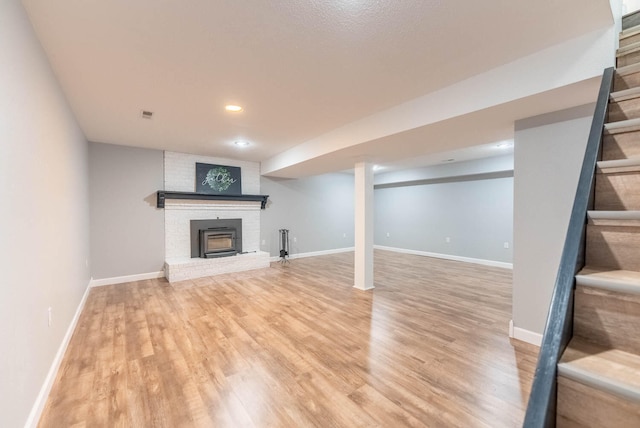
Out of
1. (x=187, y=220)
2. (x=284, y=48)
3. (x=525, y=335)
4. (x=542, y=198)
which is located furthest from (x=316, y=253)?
(x=284, y=48)

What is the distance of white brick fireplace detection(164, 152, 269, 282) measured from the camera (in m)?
4.93

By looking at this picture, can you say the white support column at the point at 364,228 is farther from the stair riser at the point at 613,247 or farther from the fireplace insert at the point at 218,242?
the stair riser at the point at 613,247

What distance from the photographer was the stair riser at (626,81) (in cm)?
165

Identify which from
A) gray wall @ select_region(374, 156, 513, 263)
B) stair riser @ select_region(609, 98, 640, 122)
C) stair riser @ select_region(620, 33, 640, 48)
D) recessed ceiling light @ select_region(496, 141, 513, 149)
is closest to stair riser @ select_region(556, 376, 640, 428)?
stair riser @ select_region(609, 98, 640, 122)

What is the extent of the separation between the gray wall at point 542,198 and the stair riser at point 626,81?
1.72 ft

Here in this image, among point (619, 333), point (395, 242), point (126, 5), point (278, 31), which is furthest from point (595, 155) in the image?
point (395, 242)

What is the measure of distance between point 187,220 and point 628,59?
6092 mm

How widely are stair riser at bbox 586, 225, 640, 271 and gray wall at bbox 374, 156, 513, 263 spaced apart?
5239mm

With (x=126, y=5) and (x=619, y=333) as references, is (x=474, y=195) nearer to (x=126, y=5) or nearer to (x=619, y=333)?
(x=619, y=333)

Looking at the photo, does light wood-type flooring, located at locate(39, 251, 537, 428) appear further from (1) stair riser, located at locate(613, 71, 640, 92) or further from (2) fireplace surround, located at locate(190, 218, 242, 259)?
(1) stair riser, located at locate(613, 71, 640, 92)

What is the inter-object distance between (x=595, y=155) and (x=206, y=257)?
547 centimetres

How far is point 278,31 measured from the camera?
5.67 feet

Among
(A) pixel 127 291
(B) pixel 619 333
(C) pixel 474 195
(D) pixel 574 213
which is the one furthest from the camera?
(C) pixel 474 195

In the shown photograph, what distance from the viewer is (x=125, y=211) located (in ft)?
15.4
